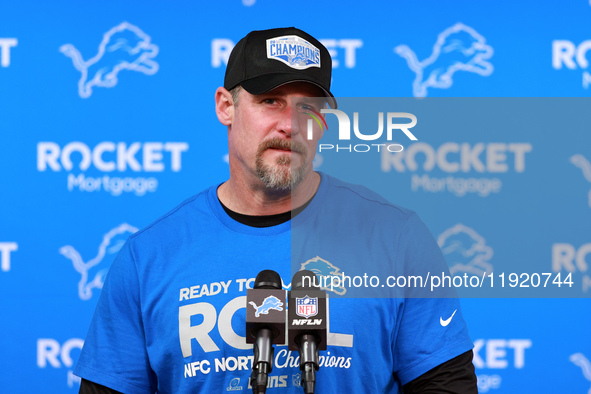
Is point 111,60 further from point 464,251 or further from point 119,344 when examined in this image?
point 464,251

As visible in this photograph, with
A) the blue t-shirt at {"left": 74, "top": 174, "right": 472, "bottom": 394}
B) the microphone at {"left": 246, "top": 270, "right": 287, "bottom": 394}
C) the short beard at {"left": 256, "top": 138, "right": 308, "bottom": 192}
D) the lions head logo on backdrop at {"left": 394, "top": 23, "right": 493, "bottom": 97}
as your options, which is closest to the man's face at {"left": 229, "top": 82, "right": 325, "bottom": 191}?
the short beard at {"left": 256, "top": 138, "right": 308, "bottom": 192}

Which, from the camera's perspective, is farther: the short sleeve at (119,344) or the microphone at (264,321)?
the short sleeve at (119,344)

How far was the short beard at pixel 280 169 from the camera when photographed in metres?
1.27

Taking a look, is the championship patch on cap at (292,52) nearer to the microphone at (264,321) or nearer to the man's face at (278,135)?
the man's face at (278,135)

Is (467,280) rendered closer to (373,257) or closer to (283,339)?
(373,257)

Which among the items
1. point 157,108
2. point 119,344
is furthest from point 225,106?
point 157,108

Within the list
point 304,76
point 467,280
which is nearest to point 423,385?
point 467,280

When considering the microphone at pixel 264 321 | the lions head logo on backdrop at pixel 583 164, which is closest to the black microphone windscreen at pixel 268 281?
the microphone at pixel 264 321

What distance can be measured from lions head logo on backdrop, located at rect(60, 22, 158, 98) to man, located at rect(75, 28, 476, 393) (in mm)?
967

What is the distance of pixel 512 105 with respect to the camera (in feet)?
4.90

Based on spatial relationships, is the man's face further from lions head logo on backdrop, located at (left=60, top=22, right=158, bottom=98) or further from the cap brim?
lions head logo on backdrop, located at (left=60, top=22, right=158, bottom=98)

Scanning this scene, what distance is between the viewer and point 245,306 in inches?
48.7

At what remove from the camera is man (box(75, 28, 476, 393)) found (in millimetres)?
1201

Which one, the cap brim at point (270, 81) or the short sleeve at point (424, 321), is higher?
the cap brim at point (270, 81)
